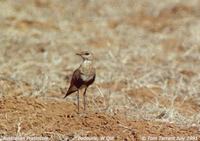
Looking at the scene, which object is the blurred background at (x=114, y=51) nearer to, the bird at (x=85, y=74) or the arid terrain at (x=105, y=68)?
the arid terrain at (x=105, y=68)

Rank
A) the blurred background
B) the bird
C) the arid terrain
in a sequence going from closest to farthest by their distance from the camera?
the arid terrain
the bird
the blurred background

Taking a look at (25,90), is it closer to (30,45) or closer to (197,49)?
(30,45)

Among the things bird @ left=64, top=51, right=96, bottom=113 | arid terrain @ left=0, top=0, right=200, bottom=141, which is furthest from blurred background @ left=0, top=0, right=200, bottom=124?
bird @ left=64, top=51, right=96, bottom=113

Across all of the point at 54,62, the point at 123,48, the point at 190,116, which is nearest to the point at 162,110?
the point at 190,116

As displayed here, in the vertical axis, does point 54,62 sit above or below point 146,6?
below

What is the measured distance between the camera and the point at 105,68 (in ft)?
29.0

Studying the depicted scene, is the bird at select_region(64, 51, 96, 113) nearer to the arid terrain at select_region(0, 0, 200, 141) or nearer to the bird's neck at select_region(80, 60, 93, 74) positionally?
the bird's neck at select_region(80, 60, 93, 74)

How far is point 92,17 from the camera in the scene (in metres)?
12.7

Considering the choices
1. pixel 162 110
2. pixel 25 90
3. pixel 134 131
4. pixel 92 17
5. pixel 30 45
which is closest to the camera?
pixel 134 131

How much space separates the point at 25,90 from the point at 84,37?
12.8ft

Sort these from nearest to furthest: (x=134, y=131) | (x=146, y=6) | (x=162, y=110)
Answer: (x=134, y=131) < (x=162, y=110) < (x=146, y=6)

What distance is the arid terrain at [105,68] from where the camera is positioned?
5.56 m

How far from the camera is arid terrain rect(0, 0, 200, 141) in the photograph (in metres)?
5.56

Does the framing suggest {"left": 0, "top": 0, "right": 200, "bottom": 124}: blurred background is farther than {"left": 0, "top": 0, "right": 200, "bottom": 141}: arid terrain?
Yes
